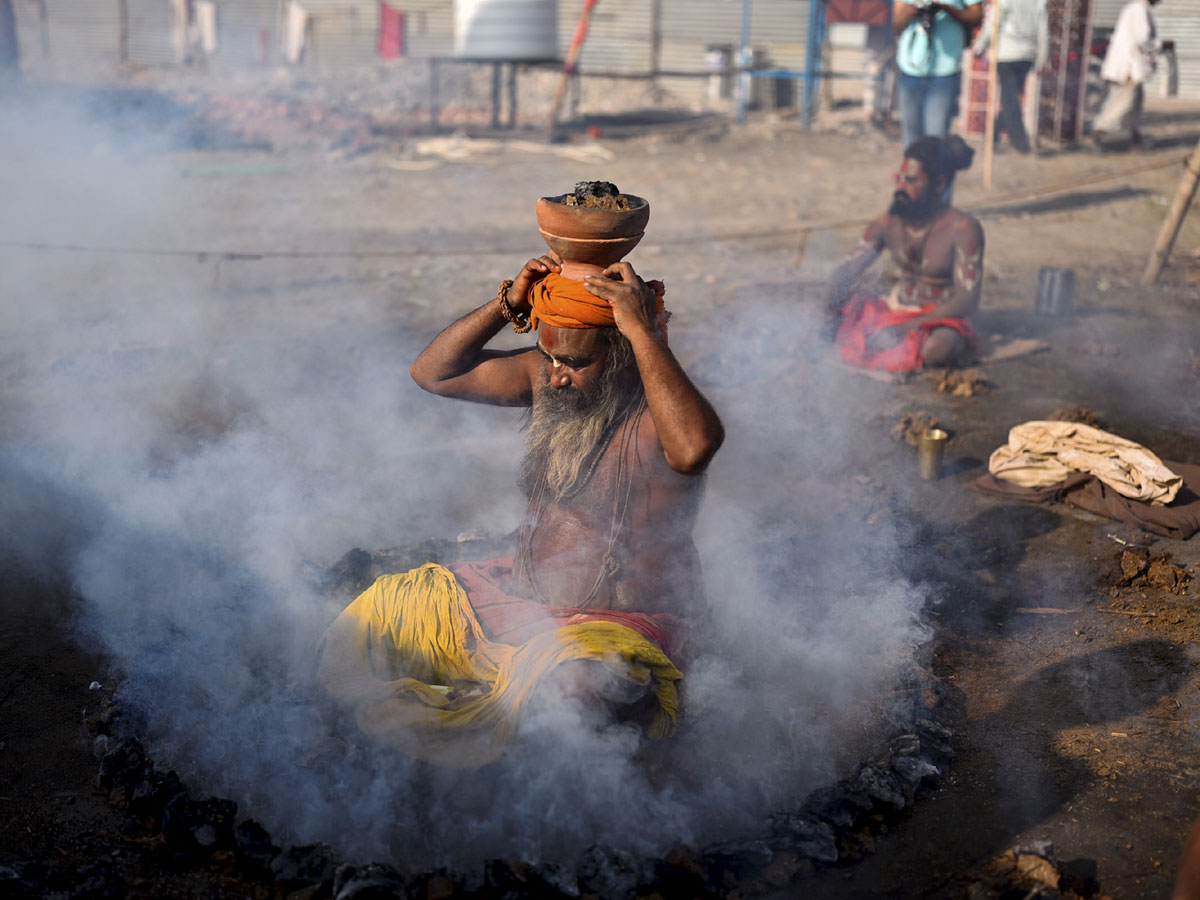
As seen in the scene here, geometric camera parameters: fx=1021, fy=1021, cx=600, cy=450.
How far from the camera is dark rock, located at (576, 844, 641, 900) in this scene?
2.57 m

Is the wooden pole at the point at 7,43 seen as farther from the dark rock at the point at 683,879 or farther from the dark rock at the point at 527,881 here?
the dark rock at the point at 683,879

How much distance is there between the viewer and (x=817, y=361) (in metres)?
7.14

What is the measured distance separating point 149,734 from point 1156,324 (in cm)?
749

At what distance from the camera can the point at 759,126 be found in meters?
16.9

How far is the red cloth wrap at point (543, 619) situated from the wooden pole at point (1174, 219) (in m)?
6.83

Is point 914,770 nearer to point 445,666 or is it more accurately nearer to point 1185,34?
point 445,666

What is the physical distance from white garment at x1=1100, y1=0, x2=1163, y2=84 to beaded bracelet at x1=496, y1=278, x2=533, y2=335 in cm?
1382

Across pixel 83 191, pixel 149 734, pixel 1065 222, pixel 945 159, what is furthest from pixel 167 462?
pixel 1065 222

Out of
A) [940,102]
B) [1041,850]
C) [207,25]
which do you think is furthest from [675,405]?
[207,25]

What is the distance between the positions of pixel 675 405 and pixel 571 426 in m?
0.44

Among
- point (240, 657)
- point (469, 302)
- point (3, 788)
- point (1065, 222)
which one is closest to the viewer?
point (3, 788)

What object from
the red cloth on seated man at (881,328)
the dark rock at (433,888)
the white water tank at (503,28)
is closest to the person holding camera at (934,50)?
the red cloth on seated man at (881,328)

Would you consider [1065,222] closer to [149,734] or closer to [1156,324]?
A: [1156,324]

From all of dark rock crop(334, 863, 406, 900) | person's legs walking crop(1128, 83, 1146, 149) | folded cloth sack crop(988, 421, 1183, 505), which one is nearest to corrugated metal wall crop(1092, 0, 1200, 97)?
person's legs walking crop(1128, 83, 1146, 149)
